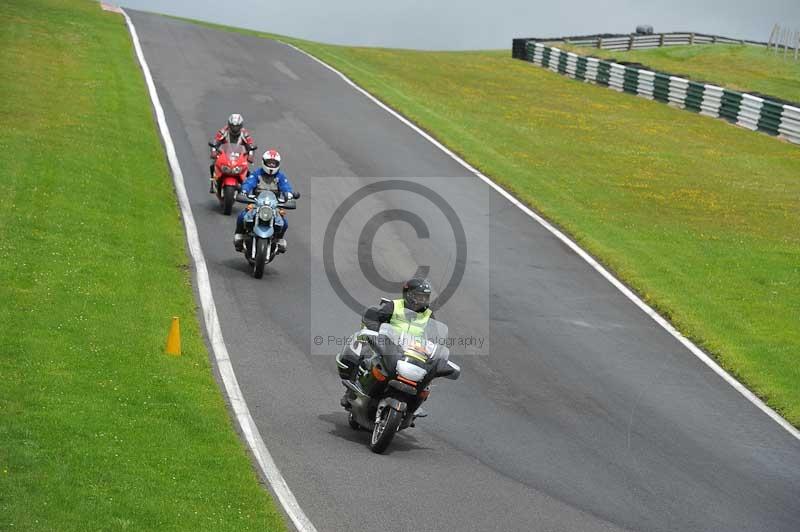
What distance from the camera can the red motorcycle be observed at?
2319 centimetres

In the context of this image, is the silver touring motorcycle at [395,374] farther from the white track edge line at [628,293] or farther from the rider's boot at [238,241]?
the rider's boot at [238,241]

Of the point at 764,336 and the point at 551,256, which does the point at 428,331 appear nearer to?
the point at 764,336

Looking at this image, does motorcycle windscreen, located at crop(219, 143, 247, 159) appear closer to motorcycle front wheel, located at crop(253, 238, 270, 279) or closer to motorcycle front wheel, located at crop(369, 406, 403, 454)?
motorcycle front wheel, located at crop(253, 238, 270, 279)

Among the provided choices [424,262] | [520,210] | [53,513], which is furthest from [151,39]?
[53,513]

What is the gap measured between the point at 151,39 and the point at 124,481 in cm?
3475

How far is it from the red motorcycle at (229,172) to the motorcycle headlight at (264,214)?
3633 mm

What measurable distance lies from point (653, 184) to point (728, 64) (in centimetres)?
3586

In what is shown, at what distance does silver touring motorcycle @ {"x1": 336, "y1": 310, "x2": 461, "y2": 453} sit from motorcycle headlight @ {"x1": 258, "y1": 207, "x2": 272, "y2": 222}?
270 inches

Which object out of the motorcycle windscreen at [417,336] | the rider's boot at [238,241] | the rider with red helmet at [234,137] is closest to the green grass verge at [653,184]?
the motorcycle windscreen at [417,336]

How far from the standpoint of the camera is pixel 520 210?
85.6ft

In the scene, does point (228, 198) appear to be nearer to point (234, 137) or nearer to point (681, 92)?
point (234, 137)

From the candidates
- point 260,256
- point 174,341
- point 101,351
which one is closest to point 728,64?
point 260,256

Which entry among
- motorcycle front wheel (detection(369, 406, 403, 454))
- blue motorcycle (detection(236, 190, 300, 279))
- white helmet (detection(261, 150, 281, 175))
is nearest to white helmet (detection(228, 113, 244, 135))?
white helmet (detection(261, 150, 281, 175))

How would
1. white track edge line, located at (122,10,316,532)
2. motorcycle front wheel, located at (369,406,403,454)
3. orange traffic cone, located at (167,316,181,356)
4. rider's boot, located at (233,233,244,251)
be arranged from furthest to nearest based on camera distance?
rider's boot, located at (233,233,244,251) → orange traffic cone, located at (167,316,181,356) → motorcycle front wheel, located at (369,406,403,454) → white track edge line, located at (122,10,316,532)
